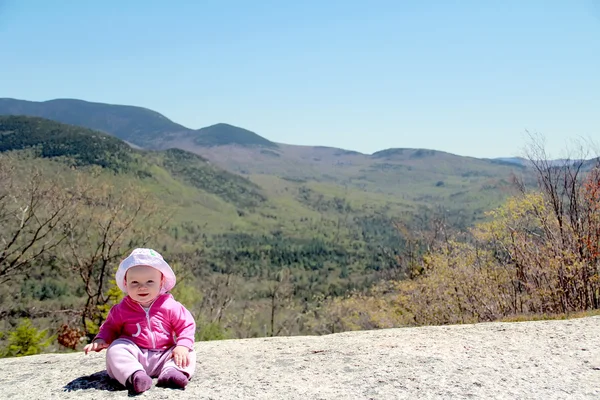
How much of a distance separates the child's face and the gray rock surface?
1.06 m

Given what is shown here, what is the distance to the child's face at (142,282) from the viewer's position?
5176mm

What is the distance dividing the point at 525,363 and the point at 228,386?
4.04 meters

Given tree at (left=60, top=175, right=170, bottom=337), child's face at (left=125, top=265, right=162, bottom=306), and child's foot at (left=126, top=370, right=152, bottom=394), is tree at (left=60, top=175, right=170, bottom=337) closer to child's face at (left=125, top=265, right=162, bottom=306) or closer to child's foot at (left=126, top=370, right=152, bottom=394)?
child's face at (left=125, top=265, right=162, bottom=306)

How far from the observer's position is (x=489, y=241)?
18.2 m

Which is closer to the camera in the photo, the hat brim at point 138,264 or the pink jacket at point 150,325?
the hat brim at point 138,264

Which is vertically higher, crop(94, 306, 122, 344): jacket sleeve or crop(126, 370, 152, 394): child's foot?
crop(94, 306, 122, 344): jacket sleeve

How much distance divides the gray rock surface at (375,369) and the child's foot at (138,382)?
0.33ft

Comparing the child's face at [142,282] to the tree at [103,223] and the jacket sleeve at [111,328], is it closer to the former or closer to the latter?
the jacket sleeve at [111,328]

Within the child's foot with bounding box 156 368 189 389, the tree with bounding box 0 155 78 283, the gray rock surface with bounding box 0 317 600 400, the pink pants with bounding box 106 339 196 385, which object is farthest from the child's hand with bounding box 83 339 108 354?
the tree with bounding box 0 155 78 283

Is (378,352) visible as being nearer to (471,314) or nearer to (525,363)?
(525,363)

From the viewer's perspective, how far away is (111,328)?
5.36m

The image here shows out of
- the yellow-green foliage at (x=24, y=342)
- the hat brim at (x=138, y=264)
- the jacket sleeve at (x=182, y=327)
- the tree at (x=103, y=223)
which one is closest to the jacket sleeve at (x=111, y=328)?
the hat brim at (x=138, y=264)

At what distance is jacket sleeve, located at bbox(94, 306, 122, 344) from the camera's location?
17.4ft

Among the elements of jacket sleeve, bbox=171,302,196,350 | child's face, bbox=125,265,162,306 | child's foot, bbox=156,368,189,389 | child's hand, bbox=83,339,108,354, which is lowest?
child's foot, bbox=156,368,189,389
